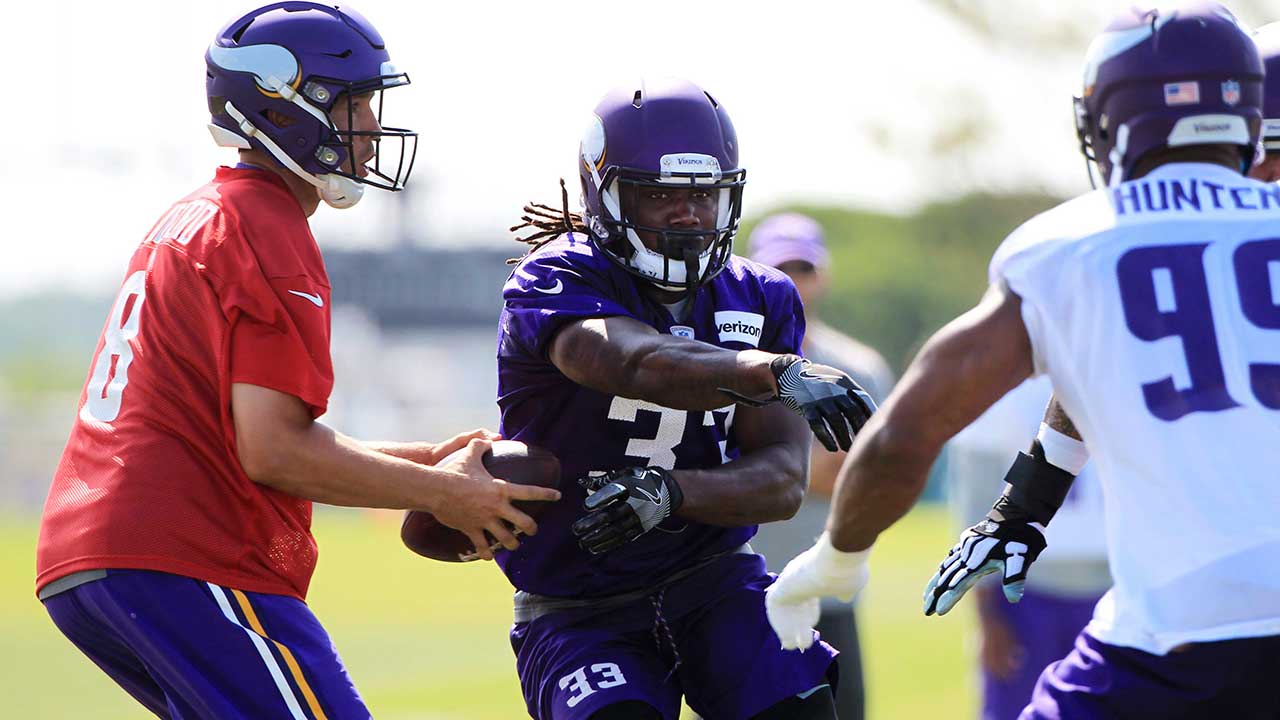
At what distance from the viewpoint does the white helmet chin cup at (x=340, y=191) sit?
13.7ft

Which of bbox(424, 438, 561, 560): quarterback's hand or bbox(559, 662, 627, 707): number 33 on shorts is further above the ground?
bbox(424, 438, 561, 560): quarterback's hand

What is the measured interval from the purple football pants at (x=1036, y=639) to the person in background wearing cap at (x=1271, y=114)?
2716 mm

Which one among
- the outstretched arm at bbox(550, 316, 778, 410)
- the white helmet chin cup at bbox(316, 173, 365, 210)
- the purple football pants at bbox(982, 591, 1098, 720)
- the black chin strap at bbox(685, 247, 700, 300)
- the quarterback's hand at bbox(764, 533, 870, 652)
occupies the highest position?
the white helmet chin cup at bbox(316, 173, 365, 210)

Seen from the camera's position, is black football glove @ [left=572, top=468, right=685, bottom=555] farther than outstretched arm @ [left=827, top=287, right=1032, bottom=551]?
Yes

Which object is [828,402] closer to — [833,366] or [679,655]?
[679,655]

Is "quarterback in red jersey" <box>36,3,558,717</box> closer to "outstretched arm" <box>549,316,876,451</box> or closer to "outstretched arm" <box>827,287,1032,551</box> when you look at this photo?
"outstretched arm" <box>549,316,876,451</box>

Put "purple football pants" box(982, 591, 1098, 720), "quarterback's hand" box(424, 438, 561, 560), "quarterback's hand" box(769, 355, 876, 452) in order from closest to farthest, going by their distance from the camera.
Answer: "quarterback's hand" box(769, 355, 876, 452), "quarterback's hand" box(424, 438, 561, 560), "purple football pants" box(982, 591, 1098, 720)

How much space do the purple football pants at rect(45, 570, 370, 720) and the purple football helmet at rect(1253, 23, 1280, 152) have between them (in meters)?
2.89

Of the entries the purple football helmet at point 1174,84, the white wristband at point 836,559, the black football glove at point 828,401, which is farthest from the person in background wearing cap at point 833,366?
the purple football helmet at point 1174,84

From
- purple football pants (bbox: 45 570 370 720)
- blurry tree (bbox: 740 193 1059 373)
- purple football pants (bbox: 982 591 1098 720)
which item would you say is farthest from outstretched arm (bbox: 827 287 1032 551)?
blurry tree (bbox: 740 193 1059 373)

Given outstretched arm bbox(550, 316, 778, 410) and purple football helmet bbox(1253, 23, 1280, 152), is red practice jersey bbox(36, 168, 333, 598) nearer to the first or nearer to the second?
outstretched arm bbox(550, 316, 778, 410)

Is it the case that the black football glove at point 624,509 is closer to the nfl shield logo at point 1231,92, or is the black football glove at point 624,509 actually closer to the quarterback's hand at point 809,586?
the quarterback's hand at point 809,586

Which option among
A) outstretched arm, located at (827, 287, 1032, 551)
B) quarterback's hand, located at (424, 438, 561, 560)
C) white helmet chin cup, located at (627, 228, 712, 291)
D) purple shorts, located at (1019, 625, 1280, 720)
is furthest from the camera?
white helmet chin cup, located at (627, 228, 712, 291)

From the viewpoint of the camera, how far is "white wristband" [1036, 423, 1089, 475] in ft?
12.1
